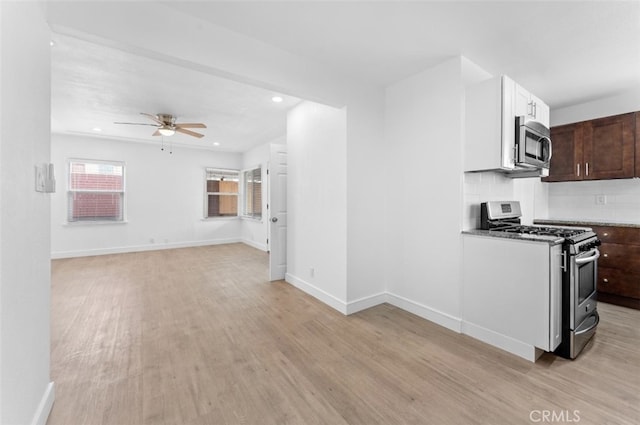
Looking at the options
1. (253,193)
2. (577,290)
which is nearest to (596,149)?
(577,290)

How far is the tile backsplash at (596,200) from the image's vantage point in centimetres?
344

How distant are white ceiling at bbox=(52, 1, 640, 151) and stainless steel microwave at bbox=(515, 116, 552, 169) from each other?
2.22 ft

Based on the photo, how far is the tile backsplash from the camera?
11.3 feet

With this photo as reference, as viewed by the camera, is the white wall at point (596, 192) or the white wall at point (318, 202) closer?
the white wall at point (318, 202)

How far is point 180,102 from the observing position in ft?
12.7

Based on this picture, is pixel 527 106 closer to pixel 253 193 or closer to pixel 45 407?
pixel 45 407

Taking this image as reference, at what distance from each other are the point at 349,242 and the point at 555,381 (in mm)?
1926

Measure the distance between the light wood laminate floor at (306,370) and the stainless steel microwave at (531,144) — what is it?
167cm

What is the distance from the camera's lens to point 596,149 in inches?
136

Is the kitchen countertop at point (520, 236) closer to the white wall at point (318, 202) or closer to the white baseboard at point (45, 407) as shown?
the white wall at point (318, 202)

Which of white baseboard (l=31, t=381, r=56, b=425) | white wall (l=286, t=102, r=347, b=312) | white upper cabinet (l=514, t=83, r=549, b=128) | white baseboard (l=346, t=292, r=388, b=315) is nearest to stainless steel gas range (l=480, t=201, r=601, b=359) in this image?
white upper cabinet (l=514, t=83, r=549, b=128)

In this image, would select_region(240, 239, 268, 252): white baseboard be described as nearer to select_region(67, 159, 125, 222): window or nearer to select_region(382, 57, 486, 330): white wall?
select_region(67, 159, 125, 222): window

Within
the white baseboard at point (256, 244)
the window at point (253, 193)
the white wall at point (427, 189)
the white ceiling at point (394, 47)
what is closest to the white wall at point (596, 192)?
the white ceiling at point (394, 47)

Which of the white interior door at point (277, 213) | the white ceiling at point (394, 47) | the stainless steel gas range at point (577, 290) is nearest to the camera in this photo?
the white ceiling at point (394, 47)
